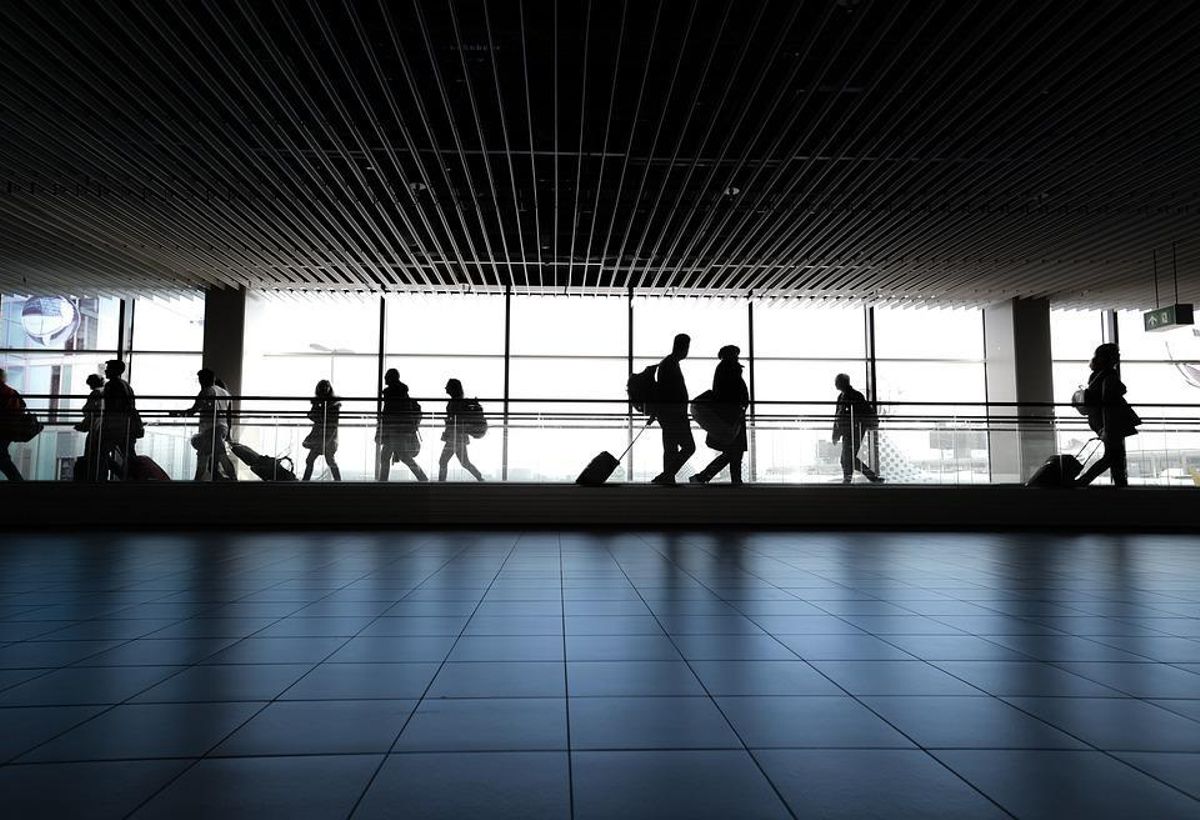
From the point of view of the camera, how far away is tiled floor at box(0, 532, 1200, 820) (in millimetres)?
1677

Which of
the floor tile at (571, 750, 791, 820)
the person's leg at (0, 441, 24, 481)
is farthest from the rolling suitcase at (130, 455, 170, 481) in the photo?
the floor tile at (571, 750, 791, 820)

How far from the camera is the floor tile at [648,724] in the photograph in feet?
6.45

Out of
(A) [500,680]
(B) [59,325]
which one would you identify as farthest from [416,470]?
(B) [59,325]

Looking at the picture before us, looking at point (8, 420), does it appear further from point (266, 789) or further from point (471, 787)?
point (471, 787)

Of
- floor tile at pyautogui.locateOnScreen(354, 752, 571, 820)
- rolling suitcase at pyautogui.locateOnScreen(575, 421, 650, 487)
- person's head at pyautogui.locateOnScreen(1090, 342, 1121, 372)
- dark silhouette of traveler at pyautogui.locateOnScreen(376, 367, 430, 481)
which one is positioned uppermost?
person's head at pyautogui.locateOnScreen(1090, 342, 1121, 372)

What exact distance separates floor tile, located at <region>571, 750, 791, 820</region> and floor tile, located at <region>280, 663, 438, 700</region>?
0.77 m

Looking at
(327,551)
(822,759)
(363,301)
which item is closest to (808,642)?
(822,759)

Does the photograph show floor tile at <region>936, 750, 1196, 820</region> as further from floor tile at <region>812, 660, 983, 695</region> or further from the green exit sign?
the green exit sign

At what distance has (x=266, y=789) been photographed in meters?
1.69

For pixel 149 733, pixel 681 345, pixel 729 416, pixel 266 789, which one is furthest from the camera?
pixel 729 416

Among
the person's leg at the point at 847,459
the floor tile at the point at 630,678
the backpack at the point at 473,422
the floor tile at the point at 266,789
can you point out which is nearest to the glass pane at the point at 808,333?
the person's leg at the point at 847,459

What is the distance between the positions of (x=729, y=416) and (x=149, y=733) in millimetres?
8056

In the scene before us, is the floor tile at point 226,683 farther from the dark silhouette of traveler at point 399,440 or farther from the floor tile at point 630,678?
the dark silhouette of traveler at point 399,440

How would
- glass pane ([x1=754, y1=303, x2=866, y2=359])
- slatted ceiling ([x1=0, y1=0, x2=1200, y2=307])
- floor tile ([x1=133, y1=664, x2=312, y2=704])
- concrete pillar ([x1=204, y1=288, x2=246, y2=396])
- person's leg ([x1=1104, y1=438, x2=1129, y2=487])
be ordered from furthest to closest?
glass pane ([x1=754, y1=303, x2=866, y2=359]) → concrete pillar ([x1=204, y1=288, x2=246, y2=396]) → person's leg ([x1=1104, y1=438, x2=1129, y2=487]) → slatted ceiling ([x1=0, y1=0, x2=1200, y2=307]) → floor tile ([x1=133, y1=664, x2=312, y2=704])
